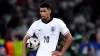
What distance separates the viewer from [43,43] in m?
11.0

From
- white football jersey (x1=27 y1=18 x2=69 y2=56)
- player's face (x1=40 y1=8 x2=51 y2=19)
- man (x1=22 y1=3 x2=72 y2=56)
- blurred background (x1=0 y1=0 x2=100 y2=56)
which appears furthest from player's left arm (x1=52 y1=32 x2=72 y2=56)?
blurred background (x1=0 y1=0 x2=100 y2=56)

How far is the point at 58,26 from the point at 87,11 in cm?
973

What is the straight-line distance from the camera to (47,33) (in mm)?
11008

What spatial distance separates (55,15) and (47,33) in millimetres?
9219

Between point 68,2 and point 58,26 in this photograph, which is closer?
point 58,26

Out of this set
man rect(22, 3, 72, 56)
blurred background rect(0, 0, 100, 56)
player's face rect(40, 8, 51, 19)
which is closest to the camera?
player's face rect(40, 8, 51, 19)

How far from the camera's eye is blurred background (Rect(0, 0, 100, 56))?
18.2 meters

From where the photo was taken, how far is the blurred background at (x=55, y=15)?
18219 millimetres

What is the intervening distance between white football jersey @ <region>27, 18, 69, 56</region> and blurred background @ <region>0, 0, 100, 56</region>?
6.01 meters

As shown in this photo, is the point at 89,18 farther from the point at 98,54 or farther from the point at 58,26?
the point at 58,26

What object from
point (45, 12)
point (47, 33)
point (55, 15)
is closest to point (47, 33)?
point (47, 33)

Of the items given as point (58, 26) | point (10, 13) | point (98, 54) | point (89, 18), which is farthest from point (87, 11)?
point (58, 26)

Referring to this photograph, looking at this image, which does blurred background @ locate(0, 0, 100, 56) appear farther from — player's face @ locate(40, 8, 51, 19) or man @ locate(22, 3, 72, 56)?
player's face @ locate(40, 8, 51, 19)

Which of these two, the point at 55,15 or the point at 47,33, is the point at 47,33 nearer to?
the point at 47,33
